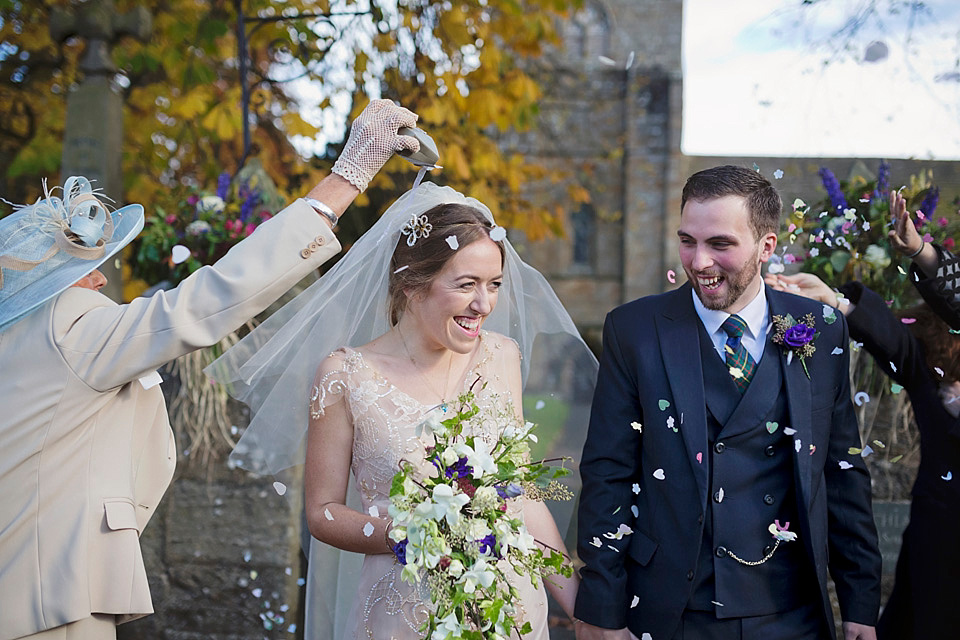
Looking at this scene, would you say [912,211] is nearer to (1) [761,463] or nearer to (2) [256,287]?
(1) [761,463]

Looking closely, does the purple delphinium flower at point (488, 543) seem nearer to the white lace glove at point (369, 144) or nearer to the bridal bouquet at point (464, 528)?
the bridal bouquet at point (464, 528)

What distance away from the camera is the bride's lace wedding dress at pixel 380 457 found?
8.79 feet

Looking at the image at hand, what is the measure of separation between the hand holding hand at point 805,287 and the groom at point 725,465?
0.35 metres

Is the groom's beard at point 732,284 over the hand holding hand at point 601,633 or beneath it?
over

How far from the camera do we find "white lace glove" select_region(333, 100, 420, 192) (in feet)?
7.98

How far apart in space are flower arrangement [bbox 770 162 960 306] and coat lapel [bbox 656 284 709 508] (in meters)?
1.55

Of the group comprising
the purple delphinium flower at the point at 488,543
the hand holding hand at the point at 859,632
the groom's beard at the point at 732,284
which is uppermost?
the groom's beard at the point at 732,284

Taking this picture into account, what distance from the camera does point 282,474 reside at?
14.4 ft

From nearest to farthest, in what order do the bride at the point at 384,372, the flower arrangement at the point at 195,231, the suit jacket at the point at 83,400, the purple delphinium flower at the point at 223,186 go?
the suit jacket at the point at 83,400 → the bride at the point at 384,372 → the flower arrangement at the point at 195,231 → the purple delphinium flower at the point at 223,186

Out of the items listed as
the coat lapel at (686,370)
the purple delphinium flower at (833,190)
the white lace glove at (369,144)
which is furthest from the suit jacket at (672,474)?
the purple delphinium flower at (833,190)

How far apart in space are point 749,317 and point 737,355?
0.14 meters

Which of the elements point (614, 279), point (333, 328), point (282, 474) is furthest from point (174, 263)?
point (614, 279)

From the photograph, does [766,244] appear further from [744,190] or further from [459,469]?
[459,469]

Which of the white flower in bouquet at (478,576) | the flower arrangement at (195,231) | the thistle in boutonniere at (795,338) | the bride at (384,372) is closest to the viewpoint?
the white flower in bouquet at (478,576)
